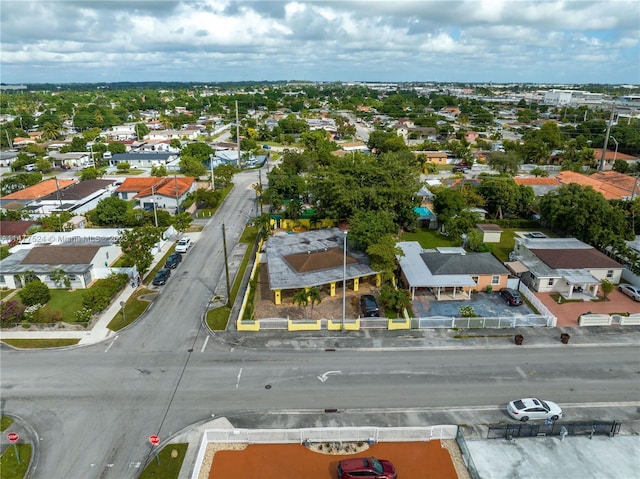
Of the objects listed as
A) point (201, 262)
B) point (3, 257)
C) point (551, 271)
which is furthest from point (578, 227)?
point (3, 257)

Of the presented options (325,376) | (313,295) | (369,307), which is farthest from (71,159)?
(325,376)

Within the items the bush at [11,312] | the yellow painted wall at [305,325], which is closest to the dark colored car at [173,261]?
the bush at [11,312]

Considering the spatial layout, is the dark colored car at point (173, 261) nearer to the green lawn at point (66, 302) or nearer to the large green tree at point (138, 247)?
the large green tree at point (138, 247)

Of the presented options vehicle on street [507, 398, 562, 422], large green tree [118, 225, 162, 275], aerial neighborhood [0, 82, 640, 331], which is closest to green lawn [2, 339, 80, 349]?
aerial neighborhood [0, 82, 640, 331]

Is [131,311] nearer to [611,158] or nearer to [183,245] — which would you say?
[183,245]

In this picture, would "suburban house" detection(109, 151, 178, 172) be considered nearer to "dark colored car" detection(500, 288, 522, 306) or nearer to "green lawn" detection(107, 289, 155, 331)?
"green lawn" detection(107, 289, 155, 331)

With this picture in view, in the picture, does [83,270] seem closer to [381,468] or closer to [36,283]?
[36,283]

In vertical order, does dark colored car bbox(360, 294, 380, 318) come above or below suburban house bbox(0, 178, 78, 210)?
below

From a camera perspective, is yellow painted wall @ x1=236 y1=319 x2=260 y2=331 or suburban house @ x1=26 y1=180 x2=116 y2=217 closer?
yellow painted wall @ x1=236 y1=319 x2=260 y2=331
